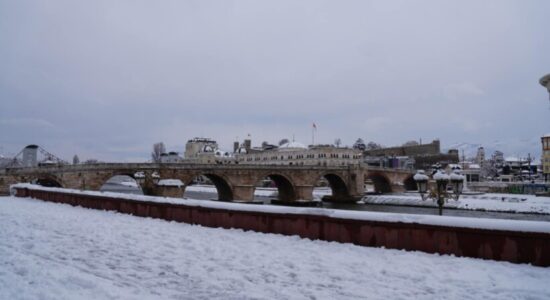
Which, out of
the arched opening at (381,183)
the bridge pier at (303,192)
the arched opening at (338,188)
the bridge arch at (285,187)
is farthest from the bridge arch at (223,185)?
the arched opening at (381,183)

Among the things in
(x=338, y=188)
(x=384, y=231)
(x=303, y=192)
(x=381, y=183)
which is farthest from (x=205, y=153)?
(x=384, y=231)

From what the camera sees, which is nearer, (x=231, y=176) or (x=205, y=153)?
(x=231, y=176)

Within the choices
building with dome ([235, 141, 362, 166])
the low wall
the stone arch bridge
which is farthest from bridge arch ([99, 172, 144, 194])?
building with dome ([235, 141, 362, 166])

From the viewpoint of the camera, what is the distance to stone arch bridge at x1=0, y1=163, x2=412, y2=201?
139 ft

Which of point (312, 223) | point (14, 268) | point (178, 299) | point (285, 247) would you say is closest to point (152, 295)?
point (178, 299)

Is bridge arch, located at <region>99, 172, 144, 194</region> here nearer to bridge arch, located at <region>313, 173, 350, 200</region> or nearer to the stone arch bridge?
the stone arch bridge

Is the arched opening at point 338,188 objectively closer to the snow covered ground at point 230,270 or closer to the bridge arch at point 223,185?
the bridge arch at point 223,185

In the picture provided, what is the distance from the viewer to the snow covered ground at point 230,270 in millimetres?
7090

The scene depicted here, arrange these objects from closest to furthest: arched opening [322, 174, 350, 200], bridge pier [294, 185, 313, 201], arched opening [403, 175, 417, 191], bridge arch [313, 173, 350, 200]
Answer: bridge pier [294, 185, 313, 201] → bridge arch [313, 173, 350, 200] → arched opening [322, 174, 350, 200] → arched opening [403, 175, 417, 191]

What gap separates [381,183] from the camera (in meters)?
95.9

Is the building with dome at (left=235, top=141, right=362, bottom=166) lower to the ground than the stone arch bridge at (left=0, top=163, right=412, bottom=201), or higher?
higher

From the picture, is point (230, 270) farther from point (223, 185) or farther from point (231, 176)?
point (223, 185)

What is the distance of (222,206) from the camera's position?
1511cm

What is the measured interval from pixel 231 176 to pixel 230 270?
51.9 metres
